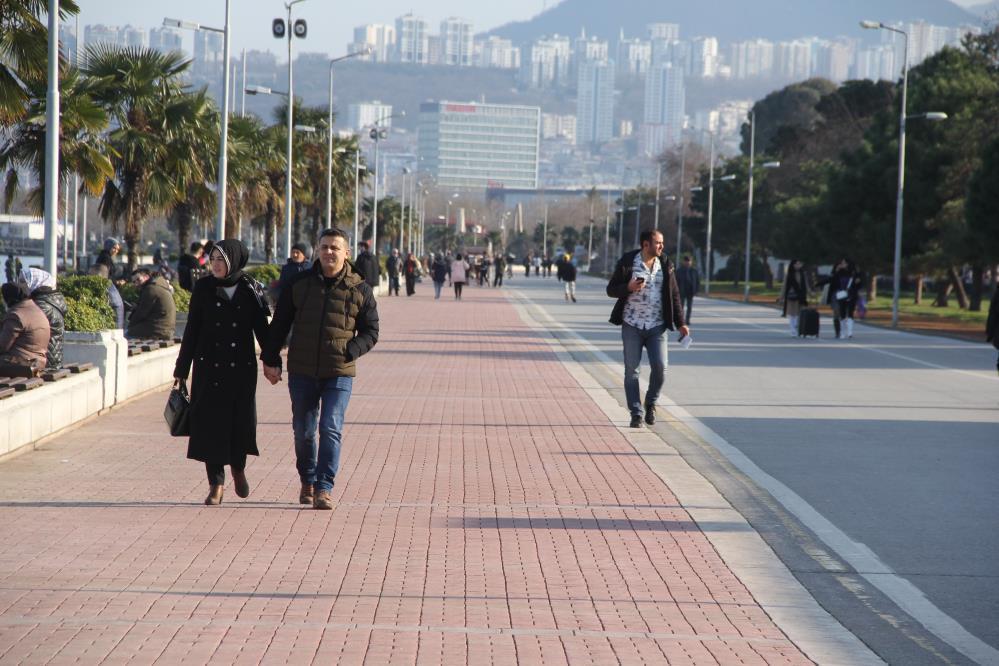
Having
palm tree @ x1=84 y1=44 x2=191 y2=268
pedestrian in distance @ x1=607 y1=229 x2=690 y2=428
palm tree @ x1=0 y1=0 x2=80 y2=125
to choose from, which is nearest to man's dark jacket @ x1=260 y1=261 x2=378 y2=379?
pedestrian in distance @ x1=607 y1=229 x2=690 y2=428

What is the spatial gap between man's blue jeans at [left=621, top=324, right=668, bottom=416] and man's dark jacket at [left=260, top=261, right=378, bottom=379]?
16.5 feet

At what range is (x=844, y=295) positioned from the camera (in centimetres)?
3111

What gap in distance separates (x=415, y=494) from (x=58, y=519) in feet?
7.23

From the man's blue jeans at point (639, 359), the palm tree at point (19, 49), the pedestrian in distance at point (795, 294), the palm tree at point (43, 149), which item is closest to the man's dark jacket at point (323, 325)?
the man's blue jeans at point (639, 359)

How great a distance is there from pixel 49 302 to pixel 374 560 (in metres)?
6.00

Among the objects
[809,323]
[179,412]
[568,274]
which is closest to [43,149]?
[809,323]

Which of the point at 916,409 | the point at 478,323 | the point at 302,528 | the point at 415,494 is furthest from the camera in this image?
the point at 478,323

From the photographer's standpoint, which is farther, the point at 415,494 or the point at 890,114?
the point at 890,114

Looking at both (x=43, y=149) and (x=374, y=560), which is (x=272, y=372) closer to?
(x=374, y=560)

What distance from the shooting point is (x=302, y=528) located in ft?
27.1

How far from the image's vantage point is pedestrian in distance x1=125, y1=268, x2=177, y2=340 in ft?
59.2

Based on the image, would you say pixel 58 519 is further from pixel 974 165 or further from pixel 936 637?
pixel 974 165

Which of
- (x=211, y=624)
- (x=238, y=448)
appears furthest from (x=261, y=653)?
(x=238, y=448)

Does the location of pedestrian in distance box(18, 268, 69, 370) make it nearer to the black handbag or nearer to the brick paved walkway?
the brick paved walkway
